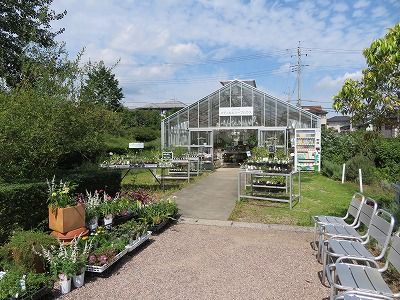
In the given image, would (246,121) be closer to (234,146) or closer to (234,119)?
(234,119)

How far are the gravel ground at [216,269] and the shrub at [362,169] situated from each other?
7.95 meters

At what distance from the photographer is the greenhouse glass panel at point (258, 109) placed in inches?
620

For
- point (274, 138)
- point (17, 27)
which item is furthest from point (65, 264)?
point (274, 138)

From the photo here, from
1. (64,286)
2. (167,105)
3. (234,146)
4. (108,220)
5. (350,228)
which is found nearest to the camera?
(64,286)

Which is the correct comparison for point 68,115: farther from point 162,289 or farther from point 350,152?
point 350,152

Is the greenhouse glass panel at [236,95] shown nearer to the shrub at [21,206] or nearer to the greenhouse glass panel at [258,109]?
the greenhouse glass panel at [258,109]

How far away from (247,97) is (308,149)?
3502 mm

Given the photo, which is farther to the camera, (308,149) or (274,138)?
(274,138)

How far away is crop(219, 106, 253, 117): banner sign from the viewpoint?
15898mm

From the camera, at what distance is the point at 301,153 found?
15406 mm

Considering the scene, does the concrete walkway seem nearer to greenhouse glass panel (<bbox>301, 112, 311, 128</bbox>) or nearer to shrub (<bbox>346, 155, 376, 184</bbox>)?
shrub (<bbox>346, 155, 376, 184</bbox>)

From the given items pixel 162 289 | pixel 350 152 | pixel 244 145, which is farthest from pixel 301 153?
pixel 162 289

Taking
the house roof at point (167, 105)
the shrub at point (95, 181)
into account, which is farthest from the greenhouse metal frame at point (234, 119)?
the house roof at point (167, 105)

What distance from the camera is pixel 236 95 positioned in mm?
16031
